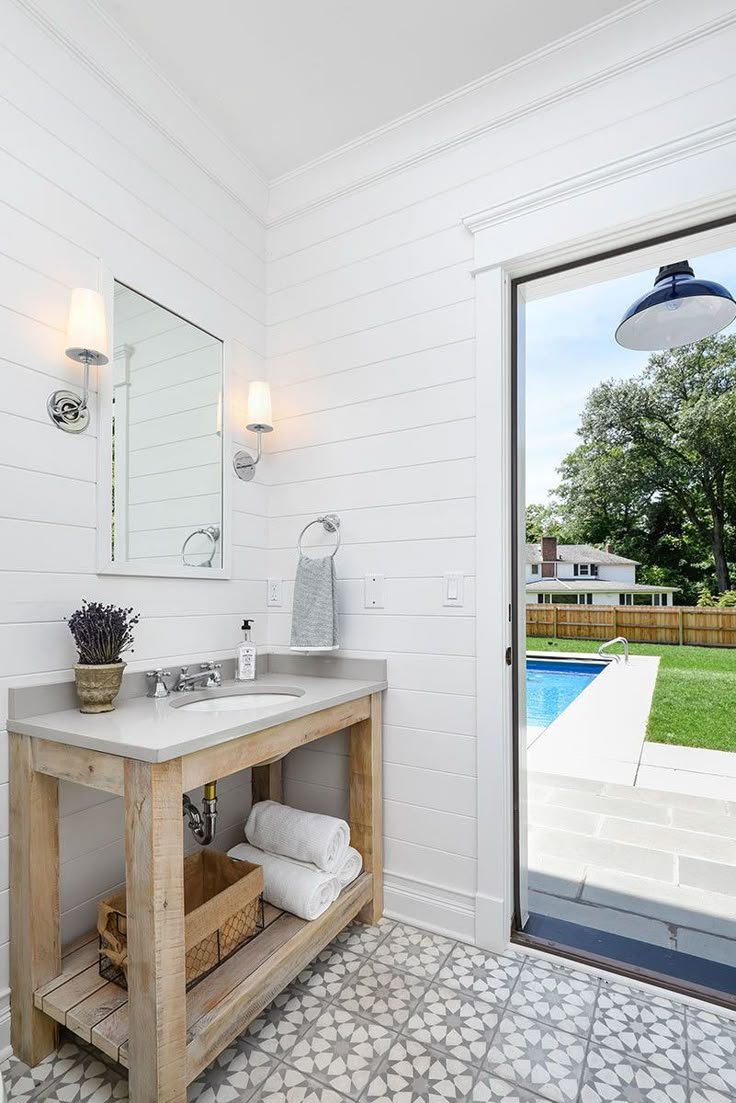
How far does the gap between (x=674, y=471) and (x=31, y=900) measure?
249 cm

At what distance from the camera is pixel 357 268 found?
2088 millimetres

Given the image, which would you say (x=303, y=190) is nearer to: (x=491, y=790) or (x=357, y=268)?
(x=357, y=268)

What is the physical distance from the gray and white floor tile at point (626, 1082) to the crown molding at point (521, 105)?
8.29 ft

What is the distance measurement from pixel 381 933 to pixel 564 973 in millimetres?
545

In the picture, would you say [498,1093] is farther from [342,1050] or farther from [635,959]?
[635,959]

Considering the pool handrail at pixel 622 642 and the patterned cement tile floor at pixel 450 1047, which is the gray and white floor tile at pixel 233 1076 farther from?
the pool handrail at pixel 622 642

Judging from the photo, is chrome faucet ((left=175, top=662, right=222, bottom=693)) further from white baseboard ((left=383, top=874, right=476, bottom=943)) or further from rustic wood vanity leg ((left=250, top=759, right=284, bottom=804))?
white baseboard ((left=383, top=874, right=476, bottom=943))

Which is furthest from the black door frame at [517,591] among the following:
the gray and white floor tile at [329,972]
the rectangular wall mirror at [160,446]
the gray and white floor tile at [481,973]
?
the rectangular wall mirror at [160,446]

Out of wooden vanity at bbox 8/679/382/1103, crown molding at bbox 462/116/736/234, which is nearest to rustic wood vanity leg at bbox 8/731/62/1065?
wooden vanity at bbox 8/679/382/1103

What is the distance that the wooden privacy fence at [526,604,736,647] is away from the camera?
231cm

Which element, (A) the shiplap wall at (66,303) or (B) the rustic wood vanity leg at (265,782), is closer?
(A) the shiplap wall at (66,303)

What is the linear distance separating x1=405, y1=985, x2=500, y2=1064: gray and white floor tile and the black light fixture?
84.8 inches

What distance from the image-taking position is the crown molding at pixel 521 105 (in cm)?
155

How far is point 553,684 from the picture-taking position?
4965 millimetres
